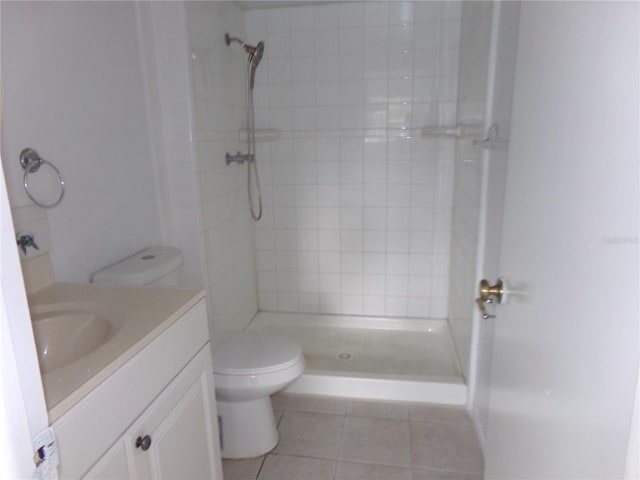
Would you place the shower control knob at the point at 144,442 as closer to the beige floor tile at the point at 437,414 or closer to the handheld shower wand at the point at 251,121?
the beige floor tile at the point at 437,414

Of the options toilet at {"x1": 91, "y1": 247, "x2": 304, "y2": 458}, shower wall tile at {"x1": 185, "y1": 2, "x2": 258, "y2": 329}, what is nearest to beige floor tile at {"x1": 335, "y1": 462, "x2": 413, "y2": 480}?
toilet at {"x1": 91, "y1": 247, "x2": 304, "y2": 458}

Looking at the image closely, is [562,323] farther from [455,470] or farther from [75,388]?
[455,470]

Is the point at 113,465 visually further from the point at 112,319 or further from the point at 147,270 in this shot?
the point at 147,270

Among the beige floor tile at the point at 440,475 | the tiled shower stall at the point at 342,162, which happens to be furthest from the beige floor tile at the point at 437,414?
the beige floor tile at the point at 440,475

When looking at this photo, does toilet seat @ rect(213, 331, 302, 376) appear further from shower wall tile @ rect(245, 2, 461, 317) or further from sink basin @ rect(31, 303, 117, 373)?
shower wall tile @ rect(245, 2, 461, 317)

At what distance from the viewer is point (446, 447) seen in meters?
1.87

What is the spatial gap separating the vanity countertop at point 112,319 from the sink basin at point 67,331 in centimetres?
2

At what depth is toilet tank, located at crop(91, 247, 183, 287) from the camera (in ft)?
5.10

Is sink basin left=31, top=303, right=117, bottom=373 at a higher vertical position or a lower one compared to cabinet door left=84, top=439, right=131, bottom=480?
higher

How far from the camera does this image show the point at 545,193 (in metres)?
0.79

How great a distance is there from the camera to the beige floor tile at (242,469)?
1733 millimetres

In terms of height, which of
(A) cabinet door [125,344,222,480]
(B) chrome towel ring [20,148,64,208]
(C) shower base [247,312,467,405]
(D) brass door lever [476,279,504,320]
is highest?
(B) chrome towel ring [20,148,64,208]

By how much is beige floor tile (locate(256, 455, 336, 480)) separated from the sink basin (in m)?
0.97

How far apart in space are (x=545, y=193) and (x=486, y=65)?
1.22 m
